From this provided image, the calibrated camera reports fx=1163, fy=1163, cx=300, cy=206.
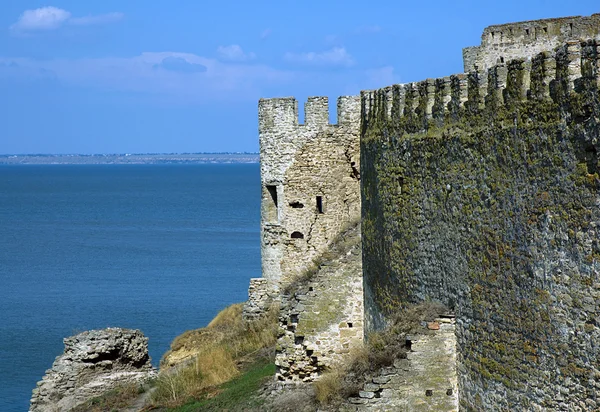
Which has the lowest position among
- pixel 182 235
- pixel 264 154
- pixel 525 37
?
pixel 182 235

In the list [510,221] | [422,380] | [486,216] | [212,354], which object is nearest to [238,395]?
[212,354]

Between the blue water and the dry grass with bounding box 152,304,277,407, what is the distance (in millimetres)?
6833

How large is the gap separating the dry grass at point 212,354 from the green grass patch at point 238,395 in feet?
1.61

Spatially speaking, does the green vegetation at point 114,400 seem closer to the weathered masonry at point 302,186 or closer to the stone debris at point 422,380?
the weathered masonry at point 302,186

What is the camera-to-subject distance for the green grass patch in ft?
66.5

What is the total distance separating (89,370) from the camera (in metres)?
27.0

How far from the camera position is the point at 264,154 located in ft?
89.7

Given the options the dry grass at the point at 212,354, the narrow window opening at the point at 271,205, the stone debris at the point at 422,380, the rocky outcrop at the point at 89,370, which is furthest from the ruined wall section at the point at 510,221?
the rocky outcrop at the point at 89,370

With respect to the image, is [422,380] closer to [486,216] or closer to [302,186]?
[486,216]

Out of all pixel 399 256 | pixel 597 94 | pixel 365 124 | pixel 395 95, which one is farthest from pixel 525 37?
pixel 597 94

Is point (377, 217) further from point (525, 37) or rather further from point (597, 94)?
point (597, 94)

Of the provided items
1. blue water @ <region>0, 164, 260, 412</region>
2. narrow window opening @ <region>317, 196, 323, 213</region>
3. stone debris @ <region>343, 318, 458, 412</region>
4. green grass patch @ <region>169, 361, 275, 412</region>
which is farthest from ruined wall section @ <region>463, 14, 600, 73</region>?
blue water @ <region>0, 164, 260, 412</region>

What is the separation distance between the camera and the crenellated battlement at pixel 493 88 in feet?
32.1

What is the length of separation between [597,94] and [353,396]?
21.2 ft
